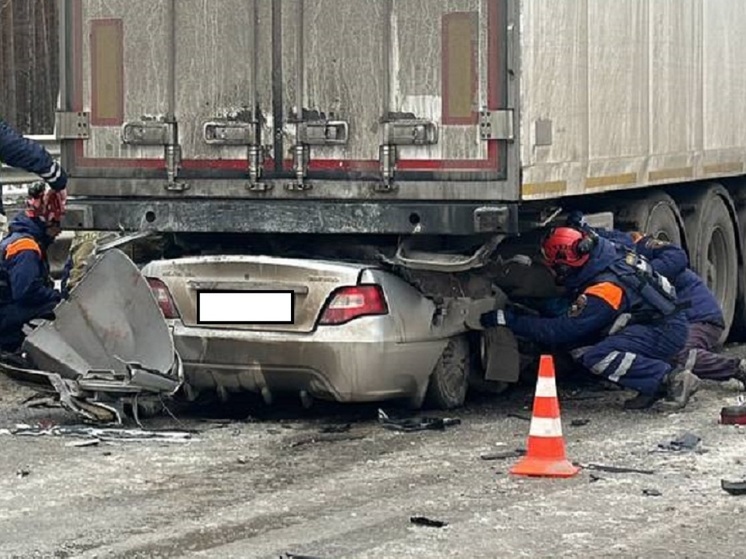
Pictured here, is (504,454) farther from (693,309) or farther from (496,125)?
(693,309)

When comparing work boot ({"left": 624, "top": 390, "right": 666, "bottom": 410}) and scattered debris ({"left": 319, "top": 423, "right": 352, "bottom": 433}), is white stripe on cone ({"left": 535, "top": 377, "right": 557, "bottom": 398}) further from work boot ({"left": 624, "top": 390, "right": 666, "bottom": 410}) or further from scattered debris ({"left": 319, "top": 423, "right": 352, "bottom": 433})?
work boot ({"left": 624, "top": 390, "right": 666, "bottom": 410})

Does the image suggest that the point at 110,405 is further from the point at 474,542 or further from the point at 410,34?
the point at 474,542

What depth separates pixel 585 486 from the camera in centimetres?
840

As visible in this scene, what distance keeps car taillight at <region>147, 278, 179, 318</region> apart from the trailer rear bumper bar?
32cm

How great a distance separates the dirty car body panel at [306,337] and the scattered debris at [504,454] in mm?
953

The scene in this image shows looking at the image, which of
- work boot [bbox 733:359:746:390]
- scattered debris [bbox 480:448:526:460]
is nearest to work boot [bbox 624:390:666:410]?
work boot [bbox 733:359:746:390]

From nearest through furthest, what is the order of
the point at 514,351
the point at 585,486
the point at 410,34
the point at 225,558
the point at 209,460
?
the point at 225,558
the point at 585,486
the point at 209,460
the point at 410,34
the point at 514,351

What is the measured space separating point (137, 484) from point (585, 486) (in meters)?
2.01

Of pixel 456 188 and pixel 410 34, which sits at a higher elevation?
pixel 410 34

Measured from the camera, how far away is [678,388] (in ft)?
34.6

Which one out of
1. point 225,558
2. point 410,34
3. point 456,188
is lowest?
point 225,558

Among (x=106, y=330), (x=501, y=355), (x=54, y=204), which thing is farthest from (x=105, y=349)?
(x=501, y=355)

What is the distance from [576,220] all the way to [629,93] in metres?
1.16

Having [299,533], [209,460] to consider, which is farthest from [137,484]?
[299,533]
